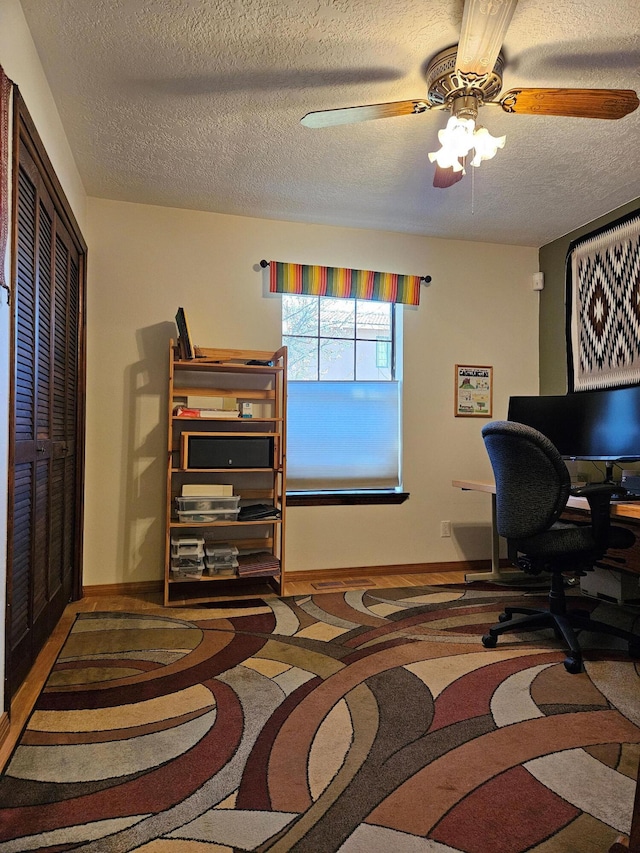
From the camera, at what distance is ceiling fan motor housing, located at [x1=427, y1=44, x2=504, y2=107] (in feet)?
6.49

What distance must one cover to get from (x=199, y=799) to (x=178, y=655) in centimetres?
100

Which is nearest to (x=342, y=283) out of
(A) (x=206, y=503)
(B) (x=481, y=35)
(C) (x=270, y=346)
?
(C) (x=270, y=346)

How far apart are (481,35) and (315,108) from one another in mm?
903

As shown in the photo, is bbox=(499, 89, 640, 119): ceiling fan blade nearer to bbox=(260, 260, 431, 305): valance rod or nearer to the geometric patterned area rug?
bbox=(260, 260, 431, 305): valance rod

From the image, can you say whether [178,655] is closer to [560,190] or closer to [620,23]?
[620,23]

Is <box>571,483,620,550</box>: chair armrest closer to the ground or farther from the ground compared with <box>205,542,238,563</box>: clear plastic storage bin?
farther from the ground

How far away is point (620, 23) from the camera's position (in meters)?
1.90

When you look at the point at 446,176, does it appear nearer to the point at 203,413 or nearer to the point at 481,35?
the point at 481,35

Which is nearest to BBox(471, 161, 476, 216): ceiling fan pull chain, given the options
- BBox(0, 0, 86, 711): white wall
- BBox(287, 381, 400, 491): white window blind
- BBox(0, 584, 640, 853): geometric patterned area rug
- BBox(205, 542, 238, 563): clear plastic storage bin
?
BBox(287, 381, 400, 491): white window blind

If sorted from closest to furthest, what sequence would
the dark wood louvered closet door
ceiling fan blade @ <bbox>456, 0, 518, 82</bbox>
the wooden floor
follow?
ceiling fan blade @ <bbox>456, 0, 518, 82</bbox>
the wooden floor
the dark wood louvered closet door

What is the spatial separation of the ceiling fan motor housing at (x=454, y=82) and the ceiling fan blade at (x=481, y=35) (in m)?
0.02

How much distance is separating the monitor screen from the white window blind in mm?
871

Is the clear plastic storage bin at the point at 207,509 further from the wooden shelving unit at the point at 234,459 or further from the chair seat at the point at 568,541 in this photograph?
the chair seat at the point at 568,541

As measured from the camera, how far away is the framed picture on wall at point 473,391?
4.06 meters
